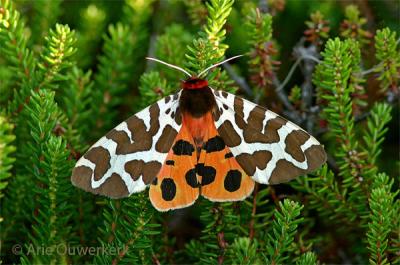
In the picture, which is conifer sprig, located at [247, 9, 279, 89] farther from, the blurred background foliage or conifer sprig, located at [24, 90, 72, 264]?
conifer sprig, located at [24, 90, 72, 264]

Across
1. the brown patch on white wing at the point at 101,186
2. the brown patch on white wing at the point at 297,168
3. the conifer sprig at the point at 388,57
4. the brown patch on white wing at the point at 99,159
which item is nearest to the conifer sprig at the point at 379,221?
the brown patch on white wing at the point at 297,168

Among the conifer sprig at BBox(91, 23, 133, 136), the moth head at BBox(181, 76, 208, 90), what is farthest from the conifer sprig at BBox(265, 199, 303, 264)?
the conifer sprig at BBox(91, 23, 133, 136)

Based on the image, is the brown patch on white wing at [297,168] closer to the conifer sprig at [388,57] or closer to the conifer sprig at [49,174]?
the conifer sprig at [388,57]

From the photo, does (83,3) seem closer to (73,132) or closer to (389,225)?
(73,132)

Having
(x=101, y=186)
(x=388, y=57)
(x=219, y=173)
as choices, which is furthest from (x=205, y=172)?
(x=388, y=57)

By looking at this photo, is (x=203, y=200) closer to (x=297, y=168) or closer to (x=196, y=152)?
(x=196, y=152)
